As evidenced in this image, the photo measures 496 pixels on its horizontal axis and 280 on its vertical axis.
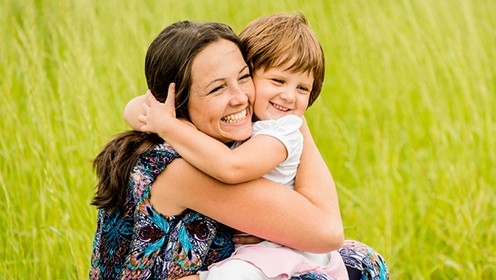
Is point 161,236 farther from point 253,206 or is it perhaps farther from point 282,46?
point 282,46

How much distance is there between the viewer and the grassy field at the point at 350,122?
3953 mm

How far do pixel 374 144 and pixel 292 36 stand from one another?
2472mm

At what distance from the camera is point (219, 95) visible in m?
2.66

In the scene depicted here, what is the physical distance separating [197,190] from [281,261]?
14.8 inches

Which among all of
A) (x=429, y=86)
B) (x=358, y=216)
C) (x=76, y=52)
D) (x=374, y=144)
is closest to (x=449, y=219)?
(x=358, y=216)

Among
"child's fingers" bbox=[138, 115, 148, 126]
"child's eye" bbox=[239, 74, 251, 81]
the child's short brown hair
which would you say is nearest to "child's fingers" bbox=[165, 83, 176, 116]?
"child's fingers" bbox=[138, 115, 148, 126]

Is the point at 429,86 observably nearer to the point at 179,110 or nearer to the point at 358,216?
the point at 358,216

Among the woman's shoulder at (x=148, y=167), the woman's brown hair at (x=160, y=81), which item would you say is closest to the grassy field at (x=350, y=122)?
the woman's brown hair at (x=160, y=81)

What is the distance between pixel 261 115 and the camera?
285 cm

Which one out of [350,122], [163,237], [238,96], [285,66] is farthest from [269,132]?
[350,122]

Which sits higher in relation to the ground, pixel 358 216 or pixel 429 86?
pixel 429 86

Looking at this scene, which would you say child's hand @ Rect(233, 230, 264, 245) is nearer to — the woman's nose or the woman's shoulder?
the woman's shoulder

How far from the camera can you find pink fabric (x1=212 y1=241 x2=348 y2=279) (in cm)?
262

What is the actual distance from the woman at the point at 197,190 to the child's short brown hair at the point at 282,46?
0.35 feet
